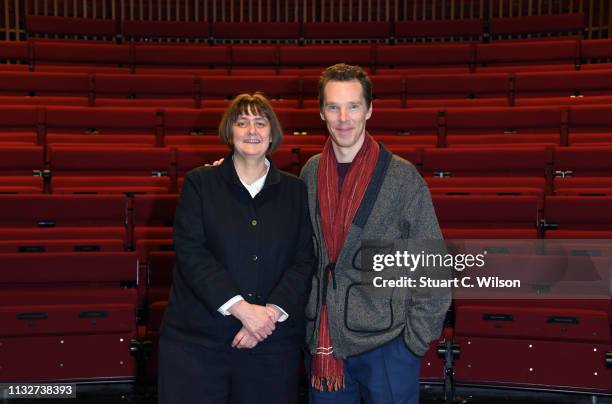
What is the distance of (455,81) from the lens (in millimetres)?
3994

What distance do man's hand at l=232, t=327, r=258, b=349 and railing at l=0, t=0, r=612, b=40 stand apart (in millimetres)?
4476

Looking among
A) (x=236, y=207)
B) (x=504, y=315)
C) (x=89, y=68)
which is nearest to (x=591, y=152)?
(x=504, y=315)

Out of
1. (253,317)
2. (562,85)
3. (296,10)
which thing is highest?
(296,10)

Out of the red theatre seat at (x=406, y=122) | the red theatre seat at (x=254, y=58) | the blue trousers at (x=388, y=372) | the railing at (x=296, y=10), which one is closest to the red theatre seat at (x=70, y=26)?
the railing at (x=296, y=10)

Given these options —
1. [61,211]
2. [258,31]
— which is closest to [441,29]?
[258,31]

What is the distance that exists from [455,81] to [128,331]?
257 cm

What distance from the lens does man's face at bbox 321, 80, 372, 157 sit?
3.72ft

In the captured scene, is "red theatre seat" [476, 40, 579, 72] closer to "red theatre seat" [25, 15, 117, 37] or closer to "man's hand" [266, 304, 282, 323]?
"red theatre seat" [25, 15, 117, 37]

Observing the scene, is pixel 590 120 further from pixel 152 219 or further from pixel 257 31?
pixel 257 31

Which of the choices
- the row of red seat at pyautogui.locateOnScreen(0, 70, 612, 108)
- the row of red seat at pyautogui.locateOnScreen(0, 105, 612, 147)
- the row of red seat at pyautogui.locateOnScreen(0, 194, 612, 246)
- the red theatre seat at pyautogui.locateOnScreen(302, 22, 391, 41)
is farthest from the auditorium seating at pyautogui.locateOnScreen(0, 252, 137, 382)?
the red theatre seat at pyautogui.locateOnScreen(302, 22, 391, 41)

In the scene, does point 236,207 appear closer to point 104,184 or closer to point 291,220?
point 291,220

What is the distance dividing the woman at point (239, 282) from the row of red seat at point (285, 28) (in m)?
4.09

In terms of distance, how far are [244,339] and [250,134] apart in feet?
1.08

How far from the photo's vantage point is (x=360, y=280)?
1127 millimetres
